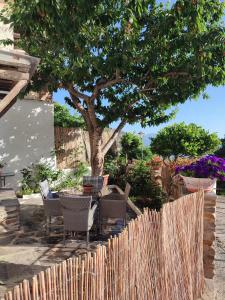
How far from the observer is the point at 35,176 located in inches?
429

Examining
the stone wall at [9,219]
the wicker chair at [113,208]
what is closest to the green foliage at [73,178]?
the stone wall at [9,219]

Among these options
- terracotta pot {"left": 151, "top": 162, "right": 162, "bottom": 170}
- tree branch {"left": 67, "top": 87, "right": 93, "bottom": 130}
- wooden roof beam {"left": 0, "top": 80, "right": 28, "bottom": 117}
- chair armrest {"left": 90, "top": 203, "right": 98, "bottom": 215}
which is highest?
tree branch {"left": 67, "top": 87, "right": 93, "bottom": 130}

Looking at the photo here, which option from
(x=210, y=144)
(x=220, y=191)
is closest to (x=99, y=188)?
(x=220, y=191)

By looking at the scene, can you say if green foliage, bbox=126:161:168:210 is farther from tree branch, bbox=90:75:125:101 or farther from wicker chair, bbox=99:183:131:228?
wicker chair, bbox=99:183:131:228

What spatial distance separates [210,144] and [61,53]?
1015 centimetres

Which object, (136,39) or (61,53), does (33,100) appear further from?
(136,39)

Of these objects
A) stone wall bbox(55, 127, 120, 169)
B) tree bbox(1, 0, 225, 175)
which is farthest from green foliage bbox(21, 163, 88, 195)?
tree bbox(1, 0, 225, 175)

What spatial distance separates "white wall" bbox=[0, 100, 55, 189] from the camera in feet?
34.8

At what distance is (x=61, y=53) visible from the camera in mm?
8898

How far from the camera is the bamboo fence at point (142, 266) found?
2020mm

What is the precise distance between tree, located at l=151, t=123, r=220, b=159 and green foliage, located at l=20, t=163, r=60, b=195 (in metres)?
6.95

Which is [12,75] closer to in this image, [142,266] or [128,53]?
[142,266]

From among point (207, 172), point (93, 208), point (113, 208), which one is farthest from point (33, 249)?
point (207, 172)

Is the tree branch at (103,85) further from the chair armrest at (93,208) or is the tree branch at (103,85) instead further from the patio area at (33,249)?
the chair armrest at (93,208)
